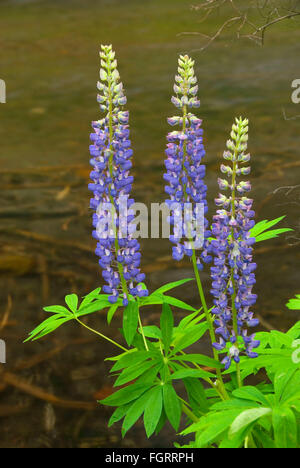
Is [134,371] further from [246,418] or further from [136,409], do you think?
[246,418]

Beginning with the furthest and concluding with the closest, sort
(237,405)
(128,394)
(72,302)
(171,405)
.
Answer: (72,302) → (128,394) → (171,405) → (237,405)

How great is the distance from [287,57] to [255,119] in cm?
354

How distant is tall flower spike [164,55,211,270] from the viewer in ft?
7.38

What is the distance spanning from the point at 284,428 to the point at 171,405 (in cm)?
42

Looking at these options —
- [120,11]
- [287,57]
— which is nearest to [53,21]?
[120,11]

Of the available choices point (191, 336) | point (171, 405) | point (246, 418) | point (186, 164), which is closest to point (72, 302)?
point (191, 336)

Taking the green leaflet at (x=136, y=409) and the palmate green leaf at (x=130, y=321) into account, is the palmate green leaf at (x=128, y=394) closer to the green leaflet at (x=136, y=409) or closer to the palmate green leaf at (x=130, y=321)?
the green leaflet at (x=136, y=409)

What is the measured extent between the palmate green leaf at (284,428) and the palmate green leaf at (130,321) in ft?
1.87

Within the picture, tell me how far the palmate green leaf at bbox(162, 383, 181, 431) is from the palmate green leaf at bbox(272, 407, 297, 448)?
1.14 ft

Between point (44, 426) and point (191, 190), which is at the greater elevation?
point (191, 190)

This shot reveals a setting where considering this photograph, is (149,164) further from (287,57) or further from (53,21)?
(53,21)

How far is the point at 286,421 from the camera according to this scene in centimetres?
208

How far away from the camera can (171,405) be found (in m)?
2.27

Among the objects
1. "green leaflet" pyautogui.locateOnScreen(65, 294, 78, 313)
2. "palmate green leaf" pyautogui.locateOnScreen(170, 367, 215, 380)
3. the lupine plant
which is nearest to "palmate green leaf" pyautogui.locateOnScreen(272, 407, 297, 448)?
the lupine plant
